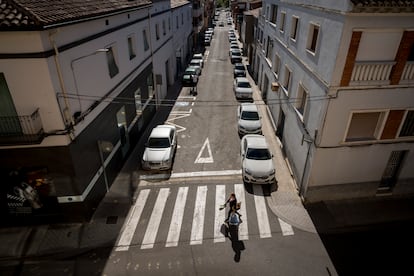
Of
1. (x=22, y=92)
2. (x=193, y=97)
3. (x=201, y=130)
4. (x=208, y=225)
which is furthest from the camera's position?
(x=193, y=97)

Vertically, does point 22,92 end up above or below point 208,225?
above

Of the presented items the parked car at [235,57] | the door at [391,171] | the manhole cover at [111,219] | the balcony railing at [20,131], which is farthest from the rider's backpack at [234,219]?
the parked car at [235,57]

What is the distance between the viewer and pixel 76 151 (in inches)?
402

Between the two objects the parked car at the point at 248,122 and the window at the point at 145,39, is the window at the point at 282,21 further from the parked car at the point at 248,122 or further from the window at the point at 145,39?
the window at the point at 145,39

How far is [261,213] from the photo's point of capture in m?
12.2

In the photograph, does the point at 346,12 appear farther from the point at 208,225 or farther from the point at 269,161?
the point at 208,225

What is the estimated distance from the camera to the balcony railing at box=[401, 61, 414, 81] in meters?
10.1

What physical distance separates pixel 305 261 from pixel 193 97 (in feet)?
62.0

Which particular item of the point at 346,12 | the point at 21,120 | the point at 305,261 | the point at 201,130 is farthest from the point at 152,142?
the point at 346,12

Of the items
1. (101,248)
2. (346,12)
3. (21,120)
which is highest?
(346,12)

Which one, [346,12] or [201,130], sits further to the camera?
[201,130]

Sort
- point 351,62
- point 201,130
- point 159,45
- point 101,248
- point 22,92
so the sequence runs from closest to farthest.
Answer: point 22,92 → point 351,62 → point 101,248 → point 201,130 → point 159,45

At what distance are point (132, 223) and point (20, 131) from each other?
5662 mm

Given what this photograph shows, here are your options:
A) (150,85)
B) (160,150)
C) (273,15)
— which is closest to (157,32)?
(150,85)
